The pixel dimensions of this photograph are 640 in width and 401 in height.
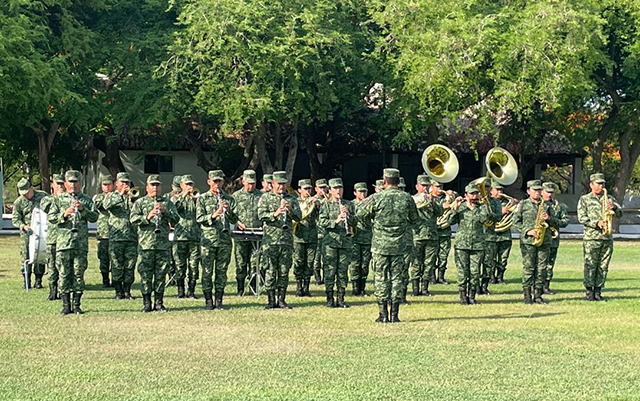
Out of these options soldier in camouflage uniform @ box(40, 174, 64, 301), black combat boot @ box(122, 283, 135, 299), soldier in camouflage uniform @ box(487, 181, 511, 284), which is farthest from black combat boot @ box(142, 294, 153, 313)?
soldier in camouflage uniform @ box(487, 181, 511, 284)

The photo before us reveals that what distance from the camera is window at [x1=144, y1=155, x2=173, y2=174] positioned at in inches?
1935

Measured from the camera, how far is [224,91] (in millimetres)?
34094

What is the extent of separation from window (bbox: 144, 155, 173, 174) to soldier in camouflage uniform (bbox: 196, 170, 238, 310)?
Answer: 1385 inches

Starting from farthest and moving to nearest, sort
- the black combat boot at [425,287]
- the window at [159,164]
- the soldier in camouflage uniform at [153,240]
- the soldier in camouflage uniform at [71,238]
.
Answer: the window at [159,164], the black combat boot at [425,287], the soldier in camouflage uniform at [153,240], the soldier in camouflage uniform at [71,238]

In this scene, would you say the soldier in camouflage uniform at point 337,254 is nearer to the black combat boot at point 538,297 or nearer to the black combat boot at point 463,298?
the black combat boot at point 463,298

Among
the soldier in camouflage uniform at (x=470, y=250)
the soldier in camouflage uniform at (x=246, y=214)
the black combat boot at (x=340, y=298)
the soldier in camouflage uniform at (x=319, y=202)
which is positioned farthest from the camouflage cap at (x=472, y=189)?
the soldier in camouflage uniform at (x=246, y=214)

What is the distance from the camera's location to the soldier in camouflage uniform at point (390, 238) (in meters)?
13.3

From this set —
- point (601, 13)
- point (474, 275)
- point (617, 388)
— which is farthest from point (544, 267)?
point (601, 13)

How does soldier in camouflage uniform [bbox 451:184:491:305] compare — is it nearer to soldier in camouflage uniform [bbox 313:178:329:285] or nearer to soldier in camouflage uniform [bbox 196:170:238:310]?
soldier in camouflage uniform [bbox 313:178:329:285]

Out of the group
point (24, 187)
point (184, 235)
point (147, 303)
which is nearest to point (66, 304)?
point (147, 303)

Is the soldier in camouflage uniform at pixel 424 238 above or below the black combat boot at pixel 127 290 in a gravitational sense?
above

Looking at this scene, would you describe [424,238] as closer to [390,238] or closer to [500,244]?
[500,244]

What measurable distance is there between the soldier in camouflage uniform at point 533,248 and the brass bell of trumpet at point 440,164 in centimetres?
133

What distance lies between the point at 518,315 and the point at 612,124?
89.1 feet
